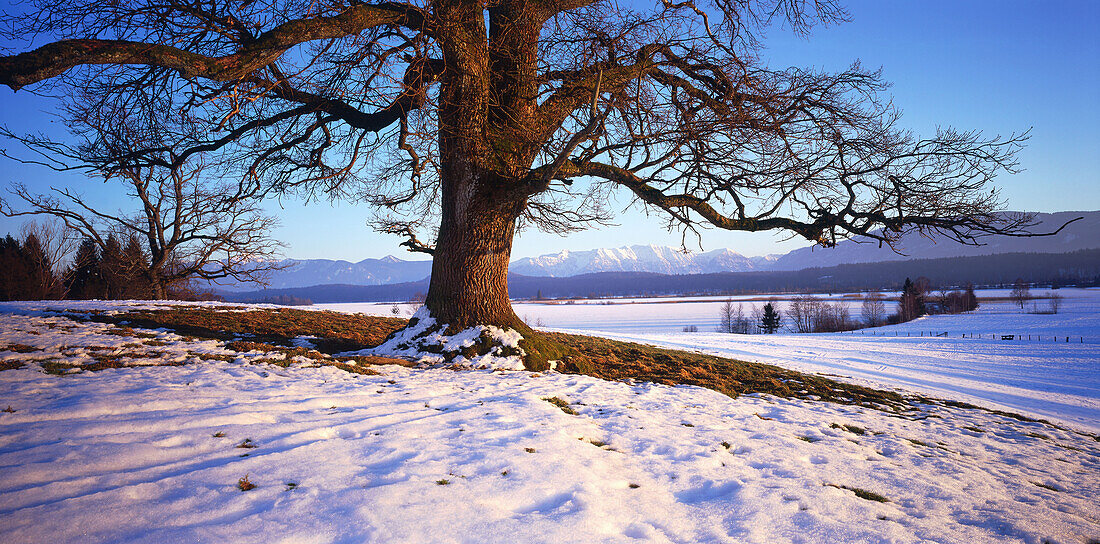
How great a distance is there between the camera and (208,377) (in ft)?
16.2

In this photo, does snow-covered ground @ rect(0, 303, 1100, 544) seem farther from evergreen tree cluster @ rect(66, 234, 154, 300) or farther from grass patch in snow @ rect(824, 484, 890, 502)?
evergreen tree cluster @ rect(66, 234, 154, 300)

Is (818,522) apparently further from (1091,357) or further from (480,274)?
(1091,357)

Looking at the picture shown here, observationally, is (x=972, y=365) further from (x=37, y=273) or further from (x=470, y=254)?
(x=37, y=273)

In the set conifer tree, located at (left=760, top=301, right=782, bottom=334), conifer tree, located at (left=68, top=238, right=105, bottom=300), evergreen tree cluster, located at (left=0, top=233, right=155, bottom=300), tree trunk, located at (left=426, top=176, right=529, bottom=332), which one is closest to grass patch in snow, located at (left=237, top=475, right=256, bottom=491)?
tree trunk, located at (left=426, top=176, right=529, bottom=332)

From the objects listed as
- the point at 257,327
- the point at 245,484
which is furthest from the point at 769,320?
the point at 245,484

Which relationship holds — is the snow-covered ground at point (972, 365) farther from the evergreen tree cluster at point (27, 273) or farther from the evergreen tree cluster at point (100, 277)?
the evergreen tree cluster at point (27, 273)

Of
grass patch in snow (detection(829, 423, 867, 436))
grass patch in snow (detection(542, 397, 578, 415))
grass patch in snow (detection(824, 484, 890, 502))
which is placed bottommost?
grass patch in snow (detection(829, 423, 867, 436))

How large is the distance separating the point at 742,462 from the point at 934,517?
118cm

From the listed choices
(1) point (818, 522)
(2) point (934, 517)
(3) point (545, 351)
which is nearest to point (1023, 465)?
Result: (2) point (934, 517)

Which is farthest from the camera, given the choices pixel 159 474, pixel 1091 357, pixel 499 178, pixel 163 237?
pixel 1091 357

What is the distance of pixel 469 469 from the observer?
2.88m

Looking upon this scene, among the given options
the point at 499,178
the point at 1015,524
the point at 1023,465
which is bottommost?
the point at 1023,465

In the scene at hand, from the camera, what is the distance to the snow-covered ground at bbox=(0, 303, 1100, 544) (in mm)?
2141

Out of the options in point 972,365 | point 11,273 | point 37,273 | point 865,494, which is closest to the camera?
point 865,494
